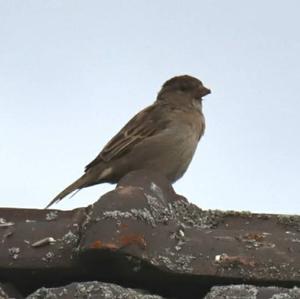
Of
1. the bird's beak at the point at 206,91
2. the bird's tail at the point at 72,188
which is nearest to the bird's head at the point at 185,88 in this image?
the bird's beak at the point at 206,91

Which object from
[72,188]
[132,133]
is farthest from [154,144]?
[72,188]

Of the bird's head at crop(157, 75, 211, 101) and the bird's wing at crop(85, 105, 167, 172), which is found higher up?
the bird's head at crop(157, 75, 211, 101)

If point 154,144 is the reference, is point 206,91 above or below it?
above

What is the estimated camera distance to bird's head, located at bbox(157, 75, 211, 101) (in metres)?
5.77

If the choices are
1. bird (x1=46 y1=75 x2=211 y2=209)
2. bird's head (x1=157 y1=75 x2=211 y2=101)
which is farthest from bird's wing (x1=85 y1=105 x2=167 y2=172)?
bird's head (x1=157 y1=75 x2=211 y2=101)

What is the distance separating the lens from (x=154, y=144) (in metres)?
4.93

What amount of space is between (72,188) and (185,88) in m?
1.42

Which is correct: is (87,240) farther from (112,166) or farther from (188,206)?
(112,166)

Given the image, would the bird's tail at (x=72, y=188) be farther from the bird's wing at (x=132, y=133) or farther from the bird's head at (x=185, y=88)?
the bird's head at (x=185, y=88)

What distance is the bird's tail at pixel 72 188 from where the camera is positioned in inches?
182

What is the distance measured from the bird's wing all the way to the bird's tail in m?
0.07

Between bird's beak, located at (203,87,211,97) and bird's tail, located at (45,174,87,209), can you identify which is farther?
bird's beak, located at (203,87,211,97)

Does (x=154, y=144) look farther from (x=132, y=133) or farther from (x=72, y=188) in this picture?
(x=72, y=188)

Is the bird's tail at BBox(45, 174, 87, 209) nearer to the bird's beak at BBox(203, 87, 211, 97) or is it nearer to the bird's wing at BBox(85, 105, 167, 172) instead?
the bird's wing at BBox(85, 105, 167, 172)
